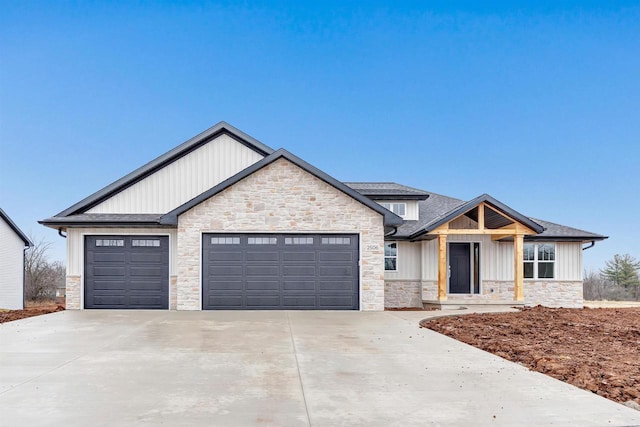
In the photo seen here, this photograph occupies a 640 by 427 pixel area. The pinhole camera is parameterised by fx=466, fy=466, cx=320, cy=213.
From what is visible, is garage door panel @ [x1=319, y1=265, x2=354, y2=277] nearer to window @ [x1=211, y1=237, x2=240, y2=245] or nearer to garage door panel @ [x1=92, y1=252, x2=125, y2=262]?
window @ [x1=211, y1=237, x2=240, y2=245]

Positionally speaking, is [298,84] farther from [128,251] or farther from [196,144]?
[128,251]

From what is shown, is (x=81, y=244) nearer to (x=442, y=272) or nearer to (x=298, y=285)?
(x=298, y=285)

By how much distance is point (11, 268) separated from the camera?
86.7ft

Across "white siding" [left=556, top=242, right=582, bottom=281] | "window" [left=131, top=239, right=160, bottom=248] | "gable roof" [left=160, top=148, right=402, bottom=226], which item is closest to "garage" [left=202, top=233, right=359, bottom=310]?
"gable roof" [left=160, top=148, right=402, bottom=226]

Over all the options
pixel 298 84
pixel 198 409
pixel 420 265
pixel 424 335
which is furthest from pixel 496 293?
pixel 298 84

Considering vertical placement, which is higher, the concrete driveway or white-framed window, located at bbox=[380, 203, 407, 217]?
white-framed window, located at bbox=[380, 203, 407, 217]

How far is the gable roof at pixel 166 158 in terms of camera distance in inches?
614

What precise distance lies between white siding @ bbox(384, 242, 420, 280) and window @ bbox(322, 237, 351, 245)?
4232 millimetres

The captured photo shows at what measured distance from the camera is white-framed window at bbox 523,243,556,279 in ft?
61.4

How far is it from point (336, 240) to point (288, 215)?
5.55ft

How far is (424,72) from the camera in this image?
90.8 ft

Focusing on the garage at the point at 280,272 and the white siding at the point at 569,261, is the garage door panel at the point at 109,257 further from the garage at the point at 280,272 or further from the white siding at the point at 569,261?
the white siding at the point at 569,261

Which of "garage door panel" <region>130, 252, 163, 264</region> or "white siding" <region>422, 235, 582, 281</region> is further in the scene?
"white siding" <region>422, 235, 582, 281</region>

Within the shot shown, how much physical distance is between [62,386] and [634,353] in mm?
8801
